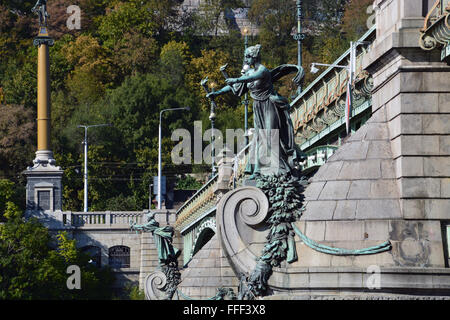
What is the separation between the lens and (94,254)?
316ft

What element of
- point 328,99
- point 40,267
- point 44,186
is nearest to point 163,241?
Answer: point 328,99

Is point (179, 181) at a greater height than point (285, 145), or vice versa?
point (179, 181)

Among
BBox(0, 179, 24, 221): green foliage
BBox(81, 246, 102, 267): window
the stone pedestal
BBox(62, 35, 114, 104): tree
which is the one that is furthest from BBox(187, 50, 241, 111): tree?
BBox(81, 246, 102, 267): window

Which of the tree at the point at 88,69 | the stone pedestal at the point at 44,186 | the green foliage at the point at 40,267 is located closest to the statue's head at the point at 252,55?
the green foliage at the point at 40,267

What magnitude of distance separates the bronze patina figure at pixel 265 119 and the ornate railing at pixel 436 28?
10.5 ft

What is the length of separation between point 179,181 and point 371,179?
87150mm

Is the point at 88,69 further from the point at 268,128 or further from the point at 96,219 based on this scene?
the point at 268,128

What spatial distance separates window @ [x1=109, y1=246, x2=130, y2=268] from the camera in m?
96.4

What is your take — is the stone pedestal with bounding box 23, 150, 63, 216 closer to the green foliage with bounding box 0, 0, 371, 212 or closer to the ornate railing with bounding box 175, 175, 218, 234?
the green foliage with bounding box 0, 0, 371, 212

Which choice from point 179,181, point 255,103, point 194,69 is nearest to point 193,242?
point 255,103

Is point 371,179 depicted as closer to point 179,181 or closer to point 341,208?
point 341,208

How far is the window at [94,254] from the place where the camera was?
95562 mm
